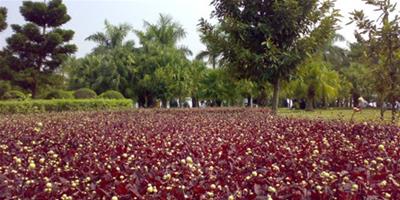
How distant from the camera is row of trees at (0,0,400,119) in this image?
1061 cm

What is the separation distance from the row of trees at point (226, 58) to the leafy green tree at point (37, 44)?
5cm

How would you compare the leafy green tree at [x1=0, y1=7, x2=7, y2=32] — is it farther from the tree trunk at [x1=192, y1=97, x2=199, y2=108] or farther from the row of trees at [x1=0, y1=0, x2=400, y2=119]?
the tree trunk at [x1=192, y1=97, x2=199, y2=108]

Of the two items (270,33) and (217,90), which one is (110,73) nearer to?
(217,90)

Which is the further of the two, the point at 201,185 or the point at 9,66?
the point at 9,66

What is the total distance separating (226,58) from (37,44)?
16392 millimetres

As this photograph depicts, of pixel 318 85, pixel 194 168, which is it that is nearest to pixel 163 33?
pixel 318 85

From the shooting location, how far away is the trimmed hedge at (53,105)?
1698cm

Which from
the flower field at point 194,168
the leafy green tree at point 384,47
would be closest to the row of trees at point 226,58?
the leafy green tree at point 384,47

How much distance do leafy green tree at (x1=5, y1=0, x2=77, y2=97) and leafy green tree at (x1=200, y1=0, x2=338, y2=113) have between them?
1544 centimetres

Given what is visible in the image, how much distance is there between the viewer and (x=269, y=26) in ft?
37.8

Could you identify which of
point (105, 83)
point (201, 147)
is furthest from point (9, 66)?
point (201, 147)

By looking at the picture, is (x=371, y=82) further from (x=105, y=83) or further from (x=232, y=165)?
(x=105, y=83)

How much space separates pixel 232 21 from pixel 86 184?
31.9 ft

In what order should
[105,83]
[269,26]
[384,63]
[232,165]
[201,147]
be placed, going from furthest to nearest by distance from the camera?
1. [105,83]
2. [269,26]
3. [384,63]
4. [201,147]
5. [232,165]
